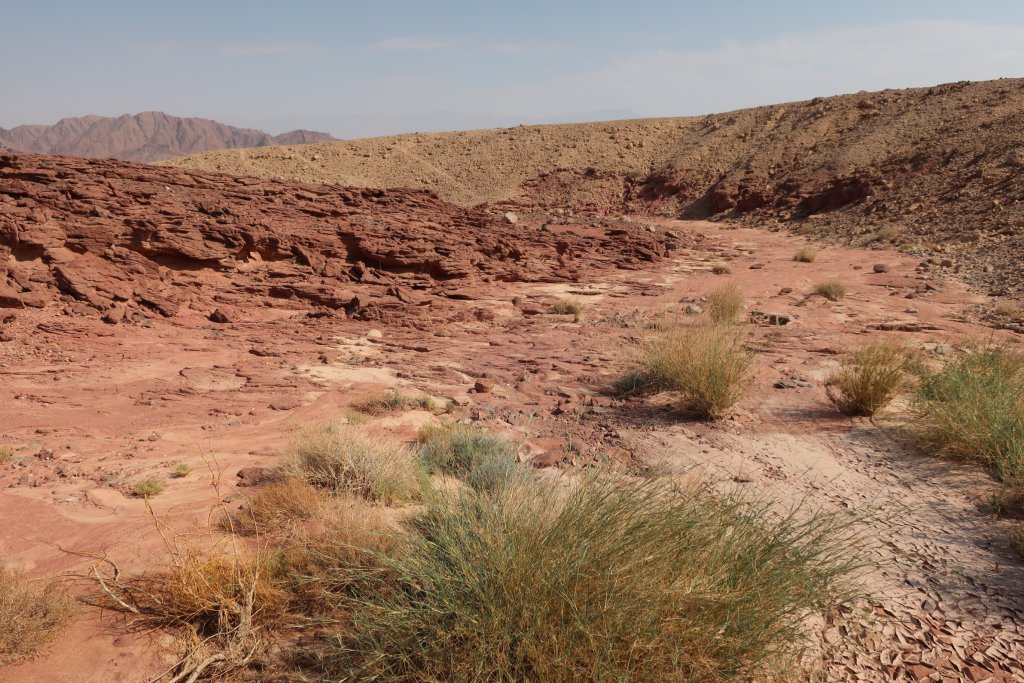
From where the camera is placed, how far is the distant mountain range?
4176 inches

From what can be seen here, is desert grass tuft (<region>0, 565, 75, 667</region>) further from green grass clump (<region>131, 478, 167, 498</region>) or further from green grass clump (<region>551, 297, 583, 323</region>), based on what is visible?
green grass clump (<region>551, 297, 583, 323</region>)

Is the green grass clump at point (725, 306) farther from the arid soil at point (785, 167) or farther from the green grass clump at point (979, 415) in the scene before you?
the arid soil at point (785, 167)

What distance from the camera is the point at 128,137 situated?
111688 mm

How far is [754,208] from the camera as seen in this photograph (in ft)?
91.0

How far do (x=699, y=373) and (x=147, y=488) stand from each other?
15.0 feet

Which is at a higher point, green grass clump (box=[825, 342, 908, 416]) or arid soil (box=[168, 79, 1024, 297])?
arid soil (box=[168, 79, 1024, 297])

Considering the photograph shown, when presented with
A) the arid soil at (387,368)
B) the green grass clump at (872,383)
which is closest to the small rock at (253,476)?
the arid soil at (387,368)

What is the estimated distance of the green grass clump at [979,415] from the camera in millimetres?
4020

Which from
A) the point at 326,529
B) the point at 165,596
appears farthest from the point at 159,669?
the point at 326,529

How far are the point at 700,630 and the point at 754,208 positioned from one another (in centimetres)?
2891

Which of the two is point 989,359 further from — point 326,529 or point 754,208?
point 754,208

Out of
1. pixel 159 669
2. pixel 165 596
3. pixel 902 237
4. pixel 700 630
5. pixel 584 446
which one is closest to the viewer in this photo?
pixel 700 630

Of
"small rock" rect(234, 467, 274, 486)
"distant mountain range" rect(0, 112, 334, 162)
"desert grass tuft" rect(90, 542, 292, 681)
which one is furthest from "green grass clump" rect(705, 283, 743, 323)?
"distant mountain range" rect(0, 112, 334, 162)

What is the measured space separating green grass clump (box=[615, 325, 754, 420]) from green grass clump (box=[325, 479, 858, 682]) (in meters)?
2.94
